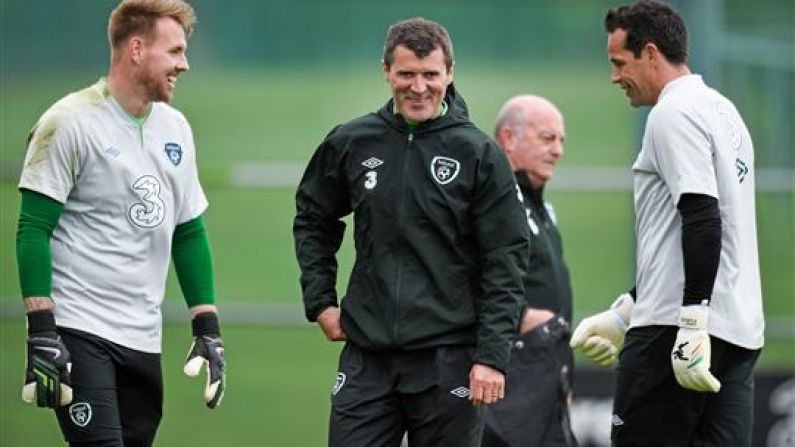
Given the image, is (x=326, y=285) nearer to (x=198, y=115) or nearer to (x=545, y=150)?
(x=545, y=150)

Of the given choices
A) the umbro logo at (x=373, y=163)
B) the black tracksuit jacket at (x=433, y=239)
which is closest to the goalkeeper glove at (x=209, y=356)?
the black tracksuit jacket at (x=433, y=239)

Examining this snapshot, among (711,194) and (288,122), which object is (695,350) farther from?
(288,122)

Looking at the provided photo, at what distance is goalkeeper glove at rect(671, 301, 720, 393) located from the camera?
5.70 m

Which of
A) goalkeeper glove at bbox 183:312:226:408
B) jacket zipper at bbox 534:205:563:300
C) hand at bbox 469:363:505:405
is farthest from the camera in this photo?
jacket zipper at bbox 534:205:563:300

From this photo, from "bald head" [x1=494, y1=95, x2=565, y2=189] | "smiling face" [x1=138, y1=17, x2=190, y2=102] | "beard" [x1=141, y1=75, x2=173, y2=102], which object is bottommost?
"bald head" [x1=494, y1=95, x2=565, y2=189]

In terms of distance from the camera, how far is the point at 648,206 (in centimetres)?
603

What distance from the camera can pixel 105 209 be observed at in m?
6.06

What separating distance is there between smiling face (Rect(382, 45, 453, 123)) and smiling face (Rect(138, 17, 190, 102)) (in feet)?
2.86

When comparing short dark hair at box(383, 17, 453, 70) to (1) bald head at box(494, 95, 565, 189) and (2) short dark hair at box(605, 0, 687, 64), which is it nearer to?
(2) short dark hair at box(605, 0, 687, 64)

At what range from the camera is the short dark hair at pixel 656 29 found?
6.05m

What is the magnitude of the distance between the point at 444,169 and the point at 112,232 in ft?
3.88

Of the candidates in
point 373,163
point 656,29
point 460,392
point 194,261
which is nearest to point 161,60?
point 194,261

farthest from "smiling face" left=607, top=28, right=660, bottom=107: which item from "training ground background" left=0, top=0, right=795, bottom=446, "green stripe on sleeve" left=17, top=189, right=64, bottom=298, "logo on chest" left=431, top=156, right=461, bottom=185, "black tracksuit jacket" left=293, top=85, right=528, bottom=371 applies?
"training ground background" left=0, top=0, right=795, bottom=446

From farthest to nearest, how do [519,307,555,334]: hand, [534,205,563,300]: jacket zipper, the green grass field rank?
the green grass field → [534,205,563,300]: jacket zipper → [519,307,555,334]: hand
